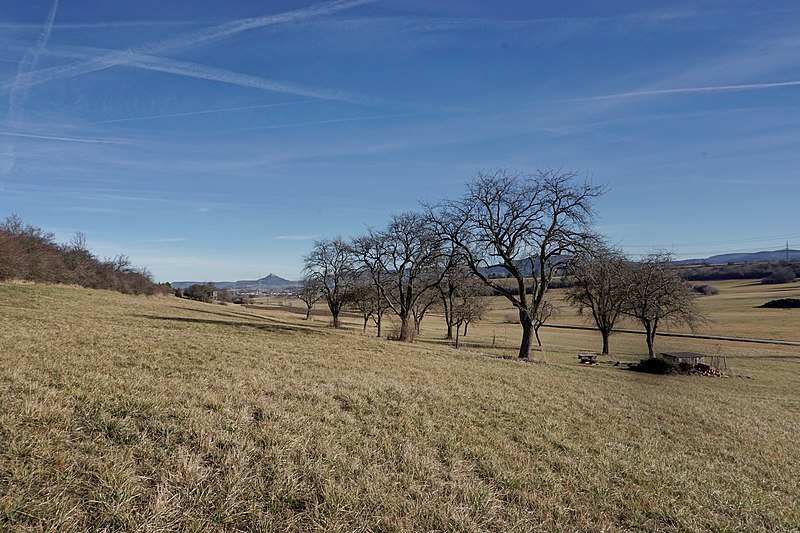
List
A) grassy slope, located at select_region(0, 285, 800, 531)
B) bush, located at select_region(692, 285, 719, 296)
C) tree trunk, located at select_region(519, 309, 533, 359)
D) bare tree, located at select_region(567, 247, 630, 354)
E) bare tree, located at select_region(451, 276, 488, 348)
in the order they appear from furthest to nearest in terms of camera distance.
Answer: bush, located at select_region(692, 285, 719, 296) → bare tree, located at select_region(451, 276, 488, 348) → tree trunk, located at select_region(519, 309, 533, 359) → bare tree, located at select_region(567, 247, 630, 354) → grassy slope, located at select_region(0, 285, 800, 531)

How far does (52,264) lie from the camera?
38.2m

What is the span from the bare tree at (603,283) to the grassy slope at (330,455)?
50.7 feet

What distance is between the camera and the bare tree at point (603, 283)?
25031 millimetres

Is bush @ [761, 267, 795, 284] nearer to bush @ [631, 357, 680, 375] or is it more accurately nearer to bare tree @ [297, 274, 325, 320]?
bush @ [631, 357, 680, 375]

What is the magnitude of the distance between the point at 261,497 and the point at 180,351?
804cm

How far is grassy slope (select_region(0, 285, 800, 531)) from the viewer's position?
3.70m

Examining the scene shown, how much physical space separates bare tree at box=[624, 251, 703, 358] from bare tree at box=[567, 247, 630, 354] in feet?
3.15

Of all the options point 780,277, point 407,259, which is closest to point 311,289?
point 407,259

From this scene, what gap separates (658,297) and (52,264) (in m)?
56.9

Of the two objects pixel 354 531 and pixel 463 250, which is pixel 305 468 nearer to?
pixel 354 531

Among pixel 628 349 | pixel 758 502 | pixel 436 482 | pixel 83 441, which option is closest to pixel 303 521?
pixel 436 482

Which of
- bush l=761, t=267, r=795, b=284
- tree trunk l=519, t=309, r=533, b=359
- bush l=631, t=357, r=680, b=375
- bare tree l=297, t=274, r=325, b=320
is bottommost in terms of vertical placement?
bush l=631, t=357, r=680, b=375

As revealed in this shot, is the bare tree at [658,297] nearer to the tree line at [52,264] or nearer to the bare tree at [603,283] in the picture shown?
the bare tree at [603,283]

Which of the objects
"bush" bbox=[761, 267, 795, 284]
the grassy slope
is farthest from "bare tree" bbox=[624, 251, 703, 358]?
"bush" bbox=[761, 267, 795, 284]
